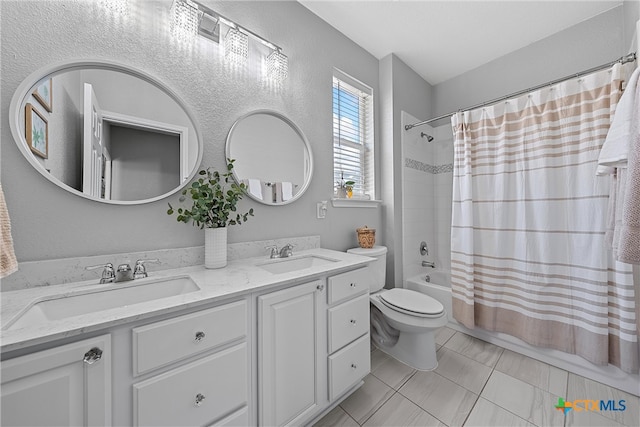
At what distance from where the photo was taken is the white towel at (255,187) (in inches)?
58.3

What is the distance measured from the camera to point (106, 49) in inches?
41.4

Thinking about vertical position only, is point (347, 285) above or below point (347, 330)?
above

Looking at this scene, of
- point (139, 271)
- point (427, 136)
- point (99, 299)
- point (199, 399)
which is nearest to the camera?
point (199, 399)

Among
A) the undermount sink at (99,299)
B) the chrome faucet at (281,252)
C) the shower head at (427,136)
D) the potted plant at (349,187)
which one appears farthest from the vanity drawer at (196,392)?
the shower head at (427,136)

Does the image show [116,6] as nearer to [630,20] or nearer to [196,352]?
[196,352]

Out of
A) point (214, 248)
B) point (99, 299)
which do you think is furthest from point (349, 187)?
point (99, 299)

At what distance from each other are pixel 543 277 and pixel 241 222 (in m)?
2.20

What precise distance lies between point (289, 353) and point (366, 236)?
3.77 ft

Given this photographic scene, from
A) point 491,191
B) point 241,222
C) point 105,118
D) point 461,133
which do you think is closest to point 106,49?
point 105,118

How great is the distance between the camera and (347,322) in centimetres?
129

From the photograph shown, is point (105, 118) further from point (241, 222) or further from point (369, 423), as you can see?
point (369, 423)

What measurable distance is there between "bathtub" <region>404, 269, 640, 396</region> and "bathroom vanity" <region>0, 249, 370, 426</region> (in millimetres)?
1224

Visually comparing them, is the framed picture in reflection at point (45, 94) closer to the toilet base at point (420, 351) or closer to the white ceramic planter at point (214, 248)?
the white ceramic planter at point (214, 248)

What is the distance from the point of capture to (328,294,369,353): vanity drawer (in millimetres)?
1211
